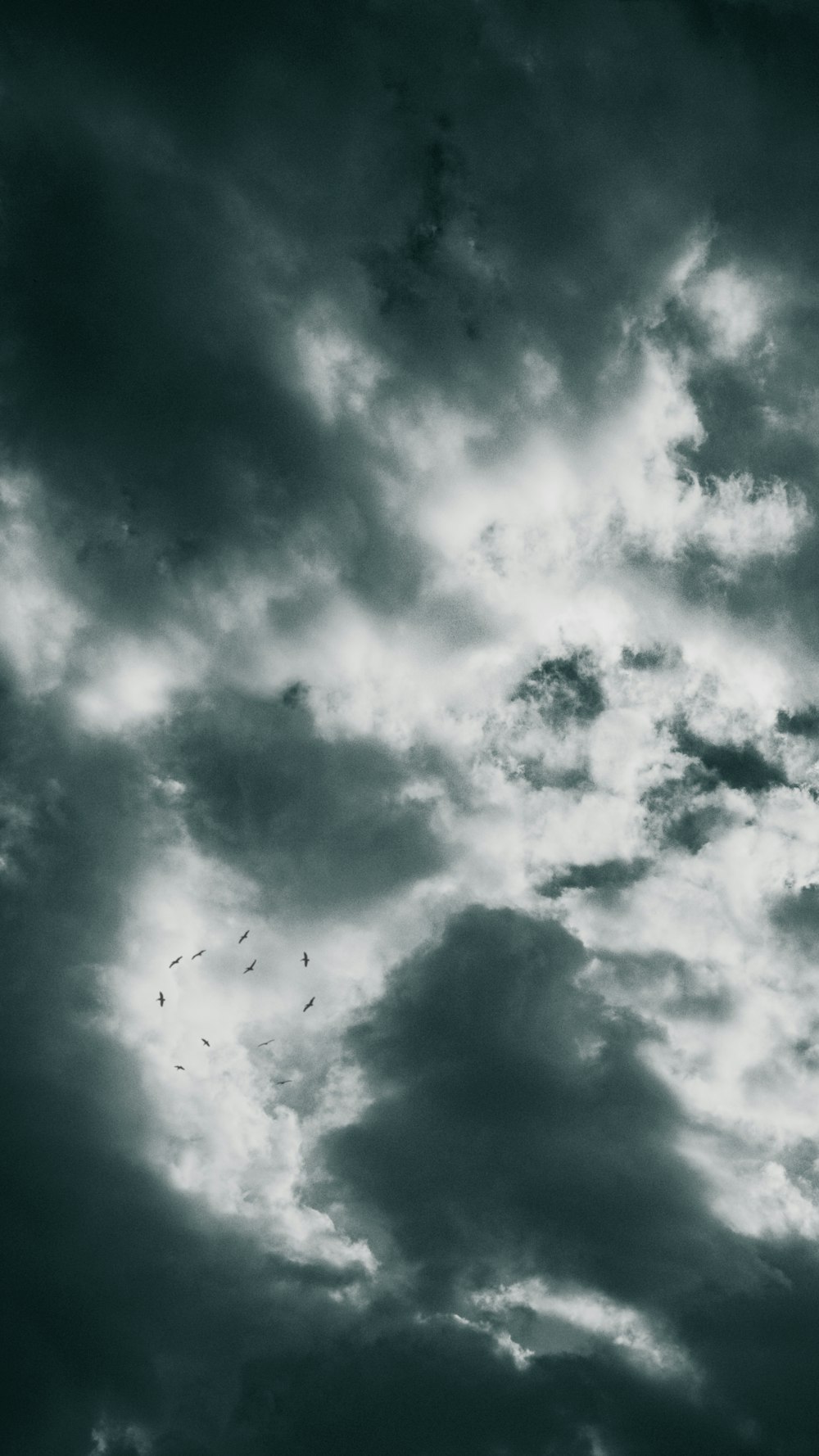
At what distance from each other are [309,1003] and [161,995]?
2008 cm

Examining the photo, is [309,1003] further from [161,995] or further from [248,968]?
[161,995]

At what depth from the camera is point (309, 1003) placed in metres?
116

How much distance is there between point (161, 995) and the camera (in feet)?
373

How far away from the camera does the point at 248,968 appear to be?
114750 mm

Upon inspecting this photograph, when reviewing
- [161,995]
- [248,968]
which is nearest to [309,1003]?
[248,968]

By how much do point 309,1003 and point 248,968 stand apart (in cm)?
966

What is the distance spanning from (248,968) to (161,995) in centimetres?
1221
